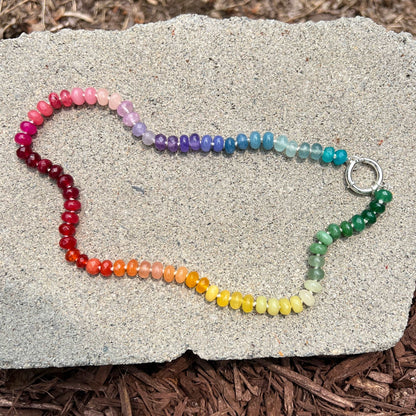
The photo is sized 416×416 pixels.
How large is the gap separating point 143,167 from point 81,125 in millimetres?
408

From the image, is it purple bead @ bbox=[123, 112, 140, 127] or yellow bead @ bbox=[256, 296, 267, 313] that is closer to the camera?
yellow bead @ bbox=[256, 296, 267, 313]

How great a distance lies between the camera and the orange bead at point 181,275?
2303mm

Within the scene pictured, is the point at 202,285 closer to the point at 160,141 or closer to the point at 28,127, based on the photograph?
the point at 160,141

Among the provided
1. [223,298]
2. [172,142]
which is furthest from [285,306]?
[172,142]

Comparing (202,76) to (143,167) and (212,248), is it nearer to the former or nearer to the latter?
(143,167)

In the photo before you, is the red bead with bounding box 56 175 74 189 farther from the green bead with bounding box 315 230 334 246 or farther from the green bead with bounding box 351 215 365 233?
the green bead with bounding box 351 215 365 233

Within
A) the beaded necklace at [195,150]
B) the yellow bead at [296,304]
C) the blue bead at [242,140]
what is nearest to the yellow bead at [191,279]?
the beaded necklace at [195,150]

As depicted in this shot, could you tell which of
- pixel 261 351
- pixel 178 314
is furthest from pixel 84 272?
pixel 261 351

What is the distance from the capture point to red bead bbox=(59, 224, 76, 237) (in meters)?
2.33

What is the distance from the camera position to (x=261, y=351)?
2.29 meters

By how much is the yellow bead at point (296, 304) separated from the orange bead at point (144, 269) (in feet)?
2.42

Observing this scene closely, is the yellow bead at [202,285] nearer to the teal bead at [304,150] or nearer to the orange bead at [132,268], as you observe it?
the orange bead at [132,268]

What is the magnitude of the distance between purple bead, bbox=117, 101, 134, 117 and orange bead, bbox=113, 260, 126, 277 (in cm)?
77

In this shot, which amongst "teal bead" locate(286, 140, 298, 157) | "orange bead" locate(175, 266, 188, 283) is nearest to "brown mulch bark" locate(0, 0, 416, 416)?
"orange bead" locate(175, 266, 188, 283)
